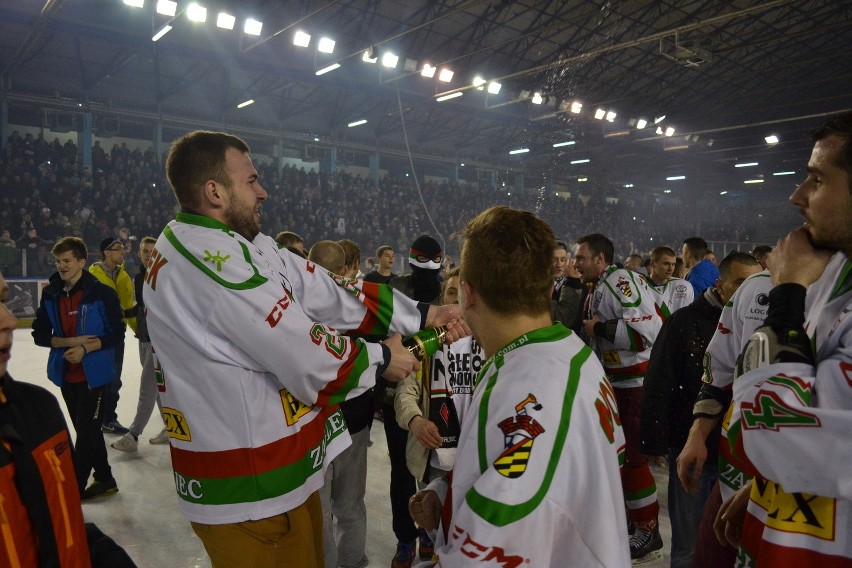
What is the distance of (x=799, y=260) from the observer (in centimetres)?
133

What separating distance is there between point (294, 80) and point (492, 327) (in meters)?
17.8

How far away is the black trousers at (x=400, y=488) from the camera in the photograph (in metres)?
3.15

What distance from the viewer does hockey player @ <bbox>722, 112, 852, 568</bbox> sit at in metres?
1.10

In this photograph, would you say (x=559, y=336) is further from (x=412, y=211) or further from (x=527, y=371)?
(x=412, y=211)

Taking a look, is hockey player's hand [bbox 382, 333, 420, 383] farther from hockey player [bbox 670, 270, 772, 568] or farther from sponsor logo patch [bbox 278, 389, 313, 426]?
hockey player [bbox 670, 270, 772, 568]

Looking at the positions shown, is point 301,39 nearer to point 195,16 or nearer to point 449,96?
point 195,16

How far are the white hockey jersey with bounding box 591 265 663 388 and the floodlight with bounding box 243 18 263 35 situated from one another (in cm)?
1318

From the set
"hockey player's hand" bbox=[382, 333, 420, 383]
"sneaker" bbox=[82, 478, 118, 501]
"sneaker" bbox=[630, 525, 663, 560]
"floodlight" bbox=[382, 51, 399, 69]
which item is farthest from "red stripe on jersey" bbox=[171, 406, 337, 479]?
"floodlight" bbox=[382, 51, 399, 69]

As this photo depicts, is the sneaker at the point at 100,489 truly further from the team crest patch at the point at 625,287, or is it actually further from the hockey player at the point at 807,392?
the hockey player at the point at 807,392

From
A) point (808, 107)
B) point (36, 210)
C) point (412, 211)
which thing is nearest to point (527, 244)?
point (36, 210)

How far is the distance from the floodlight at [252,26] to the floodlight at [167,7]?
179 centimetres

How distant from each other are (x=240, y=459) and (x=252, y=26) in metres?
14.8

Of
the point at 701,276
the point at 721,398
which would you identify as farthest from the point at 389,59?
the point at 721,398

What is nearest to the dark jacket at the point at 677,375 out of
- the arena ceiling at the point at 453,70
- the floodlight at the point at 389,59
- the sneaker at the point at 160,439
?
the sneaker at the point at 160,439
